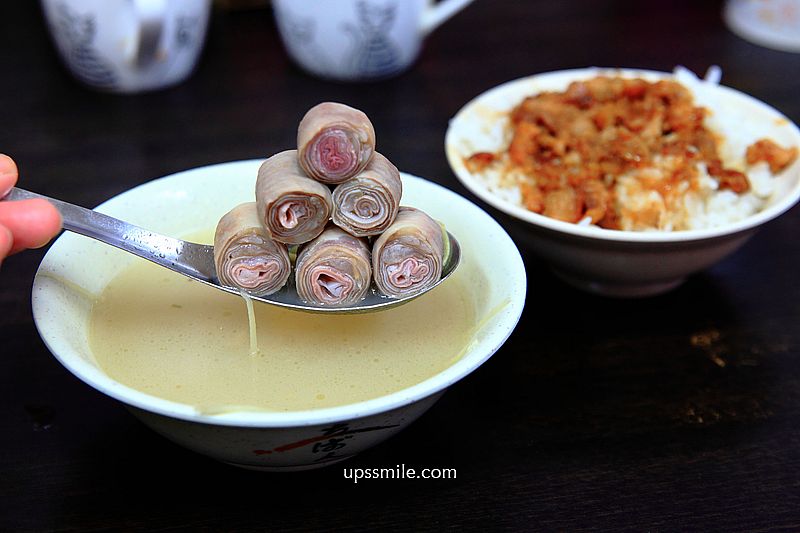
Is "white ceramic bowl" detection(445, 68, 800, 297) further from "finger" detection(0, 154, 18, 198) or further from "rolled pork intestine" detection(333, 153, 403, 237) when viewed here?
"finger" detection(0, 154, 18, 198)

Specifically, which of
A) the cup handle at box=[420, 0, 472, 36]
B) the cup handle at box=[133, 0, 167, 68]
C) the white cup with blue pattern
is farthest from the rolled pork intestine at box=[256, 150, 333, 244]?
the cup handle at box=[420, 0, 472, 36]

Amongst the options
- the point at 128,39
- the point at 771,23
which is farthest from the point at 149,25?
the point at 771,23

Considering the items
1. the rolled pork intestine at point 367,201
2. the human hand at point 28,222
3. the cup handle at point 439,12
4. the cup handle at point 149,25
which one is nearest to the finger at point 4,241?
the human hand at point 28,222

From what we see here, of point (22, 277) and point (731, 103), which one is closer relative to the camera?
point (22, 277)

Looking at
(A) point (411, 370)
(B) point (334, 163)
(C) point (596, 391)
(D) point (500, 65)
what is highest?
(B) point (334, 163)

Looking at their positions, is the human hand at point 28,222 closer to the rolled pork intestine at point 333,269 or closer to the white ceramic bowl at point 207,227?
the white ceramic bowl at point 207,227

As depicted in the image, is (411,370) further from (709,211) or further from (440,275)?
(709,211)

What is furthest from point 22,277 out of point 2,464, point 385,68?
point 385,68
